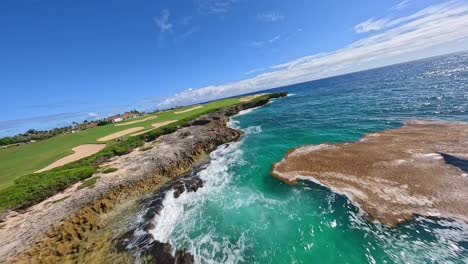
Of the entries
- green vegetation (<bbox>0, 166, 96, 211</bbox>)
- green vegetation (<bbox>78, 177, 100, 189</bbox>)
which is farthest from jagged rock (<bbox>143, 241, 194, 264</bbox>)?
green vegetation (<bbox>0, 166, 96, 211</bbox>)

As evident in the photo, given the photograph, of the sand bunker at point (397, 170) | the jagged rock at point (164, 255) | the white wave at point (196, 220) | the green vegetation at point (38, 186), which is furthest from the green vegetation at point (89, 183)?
the sand bunker at point (397, 170)

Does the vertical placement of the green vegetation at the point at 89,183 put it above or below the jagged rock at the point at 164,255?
above

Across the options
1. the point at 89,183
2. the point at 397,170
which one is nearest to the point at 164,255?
the point at 89,183

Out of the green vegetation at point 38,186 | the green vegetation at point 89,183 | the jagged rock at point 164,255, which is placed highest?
the green vegetation at point 38,186

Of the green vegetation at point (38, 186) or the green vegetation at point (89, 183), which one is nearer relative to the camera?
the green vegetation at point (38, 186)

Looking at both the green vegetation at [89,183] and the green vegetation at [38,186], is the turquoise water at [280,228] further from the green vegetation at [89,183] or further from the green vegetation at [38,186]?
the green vegetation at [38,186]

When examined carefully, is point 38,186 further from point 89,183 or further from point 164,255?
point 164,255

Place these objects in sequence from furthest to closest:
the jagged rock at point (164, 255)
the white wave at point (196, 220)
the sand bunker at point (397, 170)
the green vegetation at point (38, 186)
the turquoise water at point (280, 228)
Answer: the green vegetation at point (38, 186), the sand bunker at point (397, 170), the white wave at point (196, 220), the jagged rock at point (164, 255), the turquoise water at point (280, 228)
